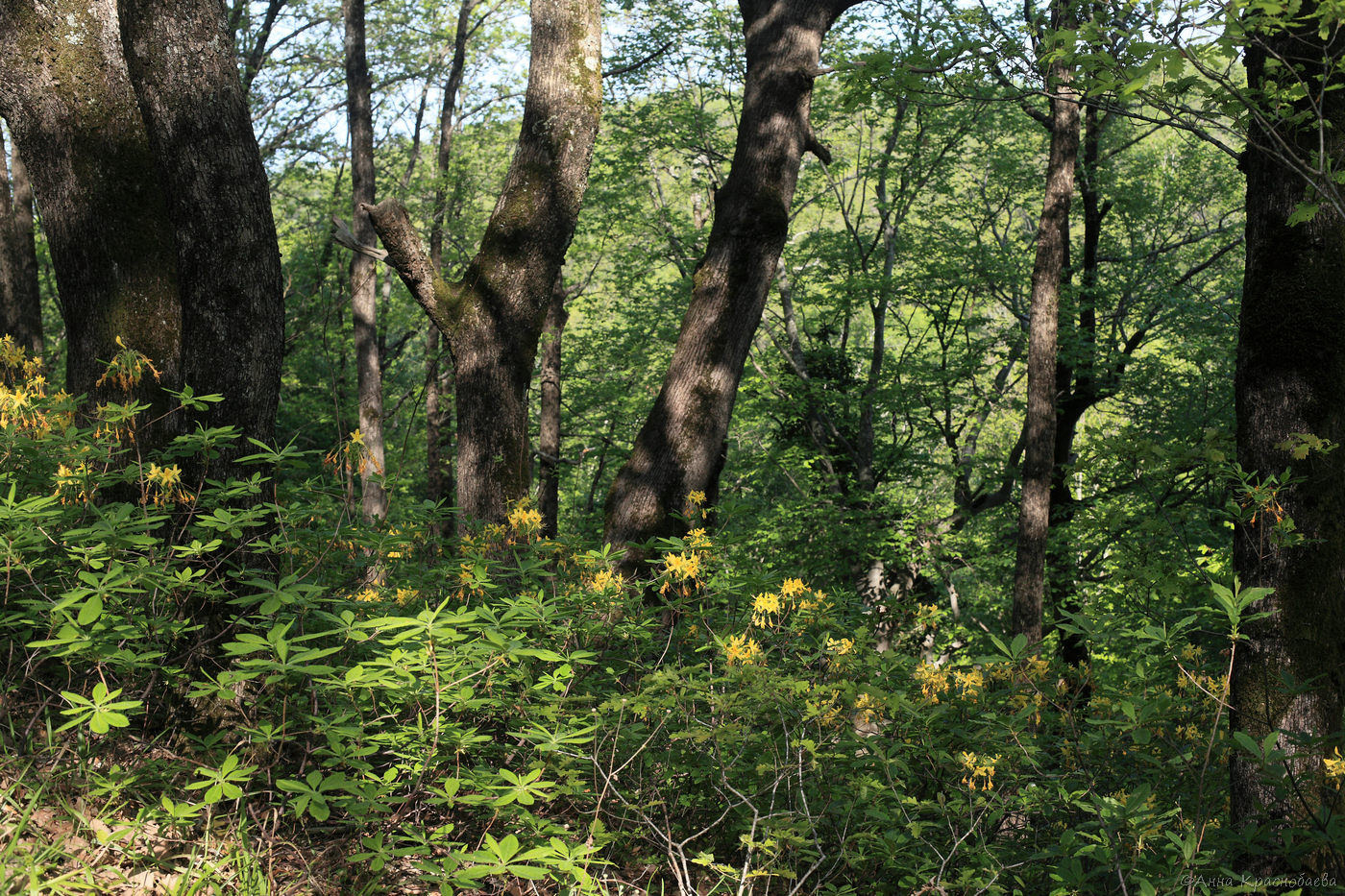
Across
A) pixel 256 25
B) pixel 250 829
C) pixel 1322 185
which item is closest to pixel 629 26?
pixel 256 25

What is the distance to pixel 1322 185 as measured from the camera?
9.23 feet

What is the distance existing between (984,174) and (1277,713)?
15.3 meters

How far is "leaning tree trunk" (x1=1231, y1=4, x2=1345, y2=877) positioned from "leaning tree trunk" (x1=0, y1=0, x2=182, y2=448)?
472cm

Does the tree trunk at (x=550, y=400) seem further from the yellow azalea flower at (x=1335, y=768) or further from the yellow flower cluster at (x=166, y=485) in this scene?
the yellow azalea flower at (x=1335, y=768)

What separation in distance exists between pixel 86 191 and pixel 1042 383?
739 cm

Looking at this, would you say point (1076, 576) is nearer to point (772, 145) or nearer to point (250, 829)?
point (772, 145)

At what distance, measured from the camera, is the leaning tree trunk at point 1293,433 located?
10.0 ft

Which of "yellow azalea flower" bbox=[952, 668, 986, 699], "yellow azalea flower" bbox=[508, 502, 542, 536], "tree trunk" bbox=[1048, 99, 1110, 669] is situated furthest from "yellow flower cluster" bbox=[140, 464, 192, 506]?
"tree trunk" bbox=[1048, 99, 1110, 669]

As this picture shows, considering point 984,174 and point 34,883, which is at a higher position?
point 984,174

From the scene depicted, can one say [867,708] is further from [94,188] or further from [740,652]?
[94,188]

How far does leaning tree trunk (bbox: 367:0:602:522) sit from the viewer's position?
17.2ft

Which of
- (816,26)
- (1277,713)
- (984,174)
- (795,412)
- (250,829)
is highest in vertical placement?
(984,174)

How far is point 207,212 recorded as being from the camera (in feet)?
10.2

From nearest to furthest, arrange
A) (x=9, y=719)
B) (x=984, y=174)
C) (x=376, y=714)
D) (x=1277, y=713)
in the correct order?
(x=9, y=719) → (x=376, y=714) → (x=1277, y=713) → (x=984, y=174)
